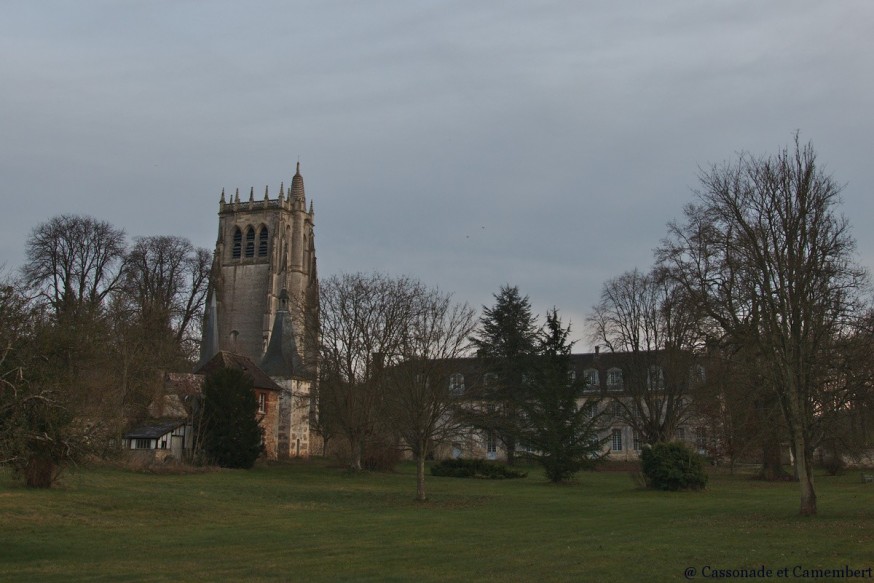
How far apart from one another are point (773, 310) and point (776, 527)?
508 cm

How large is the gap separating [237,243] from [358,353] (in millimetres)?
43716

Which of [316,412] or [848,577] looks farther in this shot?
[316,412]

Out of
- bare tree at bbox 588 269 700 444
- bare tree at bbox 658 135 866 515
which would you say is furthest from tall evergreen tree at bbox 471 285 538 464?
bare tree at bbox 658 135 866 515

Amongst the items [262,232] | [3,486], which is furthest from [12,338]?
[262,232]

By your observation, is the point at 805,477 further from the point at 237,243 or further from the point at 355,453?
the point at 237,243

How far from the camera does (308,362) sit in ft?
134

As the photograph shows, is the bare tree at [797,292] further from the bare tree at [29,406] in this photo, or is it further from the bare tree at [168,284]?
the bare tree at [168,284]

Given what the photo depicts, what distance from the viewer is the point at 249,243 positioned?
79.1m

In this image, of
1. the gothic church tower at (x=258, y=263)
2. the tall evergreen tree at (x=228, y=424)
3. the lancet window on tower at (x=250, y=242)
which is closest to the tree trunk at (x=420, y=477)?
the tall evergreen tree at (x=228, y=424)

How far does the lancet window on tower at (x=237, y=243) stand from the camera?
7931 cm

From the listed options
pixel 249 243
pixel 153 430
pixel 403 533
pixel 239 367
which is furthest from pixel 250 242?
pixel 403 533

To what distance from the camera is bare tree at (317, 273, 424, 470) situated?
38.1 meters

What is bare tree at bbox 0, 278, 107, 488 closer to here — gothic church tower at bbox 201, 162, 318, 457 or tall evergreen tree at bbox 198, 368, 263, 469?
tall evergreen tree at bbox 198, 368, 263, 469

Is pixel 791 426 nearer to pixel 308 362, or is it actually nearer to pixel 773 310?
pixel 773 310
